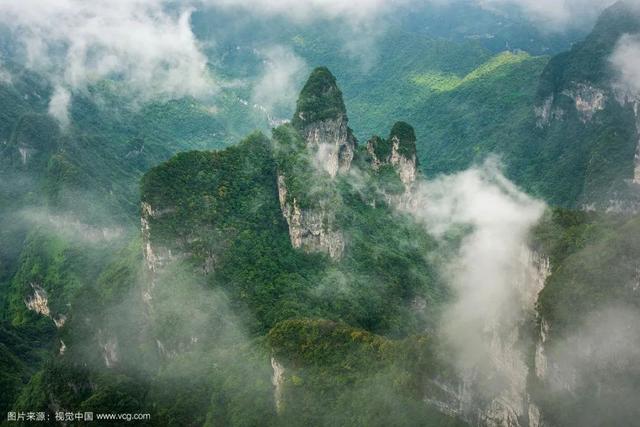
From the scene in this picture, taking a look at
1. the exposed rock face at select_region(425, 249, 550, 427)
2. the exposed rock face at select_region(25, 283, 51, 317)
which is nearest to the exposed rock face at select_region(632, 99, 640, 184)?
the exposed rock face at select_region(425, 249, 550, 427)

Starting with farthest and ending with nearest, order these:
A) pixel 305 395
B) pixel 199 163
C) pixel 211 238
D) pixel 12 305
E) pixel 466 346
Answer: pixel 12 305, pixel 199 163, pixel 211 238, pixel 305 395, pixel 466 346

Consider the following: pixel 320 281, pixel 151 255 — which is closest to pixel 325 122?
pixel 320 281

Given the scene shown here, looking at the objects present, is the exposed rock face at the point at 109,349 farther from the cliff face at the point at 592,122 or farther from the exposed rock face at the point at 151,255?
the cliff face at the point at 592,122

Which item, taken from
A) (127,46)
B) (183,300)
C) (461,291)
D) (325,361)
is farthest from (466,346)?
(127,46)

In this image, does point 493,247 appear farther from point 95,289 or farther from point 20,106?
point 20,106

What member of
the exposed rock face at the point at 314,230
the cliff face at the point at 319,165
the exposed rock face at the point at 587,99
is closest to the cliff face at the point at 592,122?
the exposed rock face at the point at 587,99

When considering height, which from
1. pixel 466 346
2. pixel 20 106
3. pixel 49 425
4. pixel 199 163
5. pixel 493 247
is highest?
pixel 20 106
